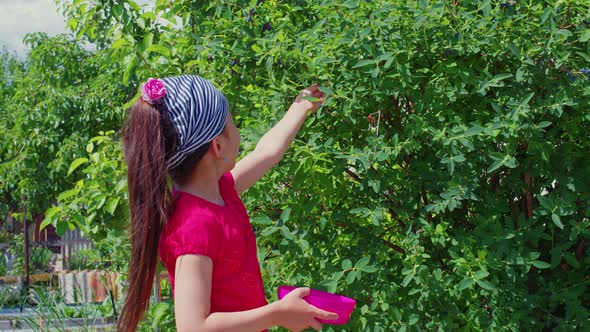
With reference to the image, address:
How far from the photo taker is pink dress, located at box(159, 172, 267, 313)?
173cm

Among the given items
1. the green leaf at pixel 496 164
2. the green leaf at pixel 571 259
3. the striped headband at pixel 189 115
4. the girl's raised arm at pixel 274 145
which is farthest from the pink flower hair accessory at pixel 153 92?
the green leaf at pixel 571 259

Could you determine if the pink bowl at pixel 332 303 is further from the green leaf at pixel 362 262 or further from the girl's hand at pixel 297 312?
the green leaf at pixel 362 262

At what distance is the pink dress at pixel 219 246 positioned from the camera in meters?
1.73

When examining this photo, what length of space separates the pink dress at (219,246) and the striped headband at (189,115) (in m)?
0.12

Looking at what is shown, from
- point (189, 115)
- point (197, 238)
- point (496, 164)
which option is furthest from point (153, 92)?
point (496, 164)

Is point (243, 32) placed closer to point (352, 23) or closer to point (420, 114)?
point (352, 23)

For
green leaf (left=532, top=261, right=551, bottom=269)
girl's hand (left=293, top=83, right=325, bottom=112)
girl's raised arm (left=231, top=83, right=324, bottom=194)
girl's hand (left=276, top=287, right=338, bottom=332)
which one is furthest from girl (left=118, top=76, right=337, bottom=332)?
green leaf (left=532, top=261, right=551, bottom=269)

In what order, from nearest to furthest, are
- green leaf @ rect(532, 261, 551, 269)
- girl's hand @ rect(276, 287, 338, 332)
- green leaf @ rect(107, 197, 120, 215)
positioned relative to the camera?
girl's hand @ rect(276, 287, 338, 332), green leaf @ rect(532, 261, 551, 269), green leaf @ rect(107, 197, 120, 215)

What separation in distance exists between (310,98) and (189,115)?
74 centimetres

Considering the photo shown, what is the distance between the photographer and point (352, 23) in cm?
251

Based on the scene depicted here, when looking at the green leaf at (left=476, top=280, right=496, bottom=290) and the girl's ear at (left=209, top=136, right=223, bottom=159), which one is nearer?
the girl's ear at (left=209, top=136, right=223, bottom=159)

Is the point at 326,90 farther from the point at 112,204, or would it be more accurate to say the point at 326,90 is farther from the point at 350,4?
the point at 112,204

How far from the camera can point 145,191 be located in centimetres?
181

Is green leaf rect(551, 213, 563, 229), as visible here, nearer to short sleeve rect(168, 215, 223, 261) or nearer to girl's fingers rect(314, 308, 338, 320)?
girl's fingers rect(314, 308, 338, 320)
